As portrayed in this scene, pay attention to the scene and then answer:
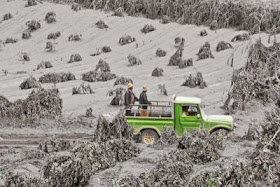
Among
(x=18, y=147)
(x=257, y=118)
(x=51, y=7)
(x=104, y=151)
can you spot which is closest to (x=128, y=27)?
(x=51, y=7)

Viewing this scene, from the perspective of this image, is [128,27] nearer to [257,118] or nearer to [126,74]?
[126,74]

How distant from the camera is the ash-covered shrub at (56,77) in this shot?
75.5 feet

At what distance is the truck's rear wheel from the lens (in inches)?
535

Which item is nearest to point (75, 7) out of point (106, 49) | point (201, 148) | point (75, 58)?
point (106, 49)

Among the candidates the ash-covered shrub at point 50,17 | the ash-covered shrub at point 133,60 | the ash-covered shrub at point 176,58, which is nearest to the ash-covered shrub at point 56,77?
the ash-covered shrub at point 133,60

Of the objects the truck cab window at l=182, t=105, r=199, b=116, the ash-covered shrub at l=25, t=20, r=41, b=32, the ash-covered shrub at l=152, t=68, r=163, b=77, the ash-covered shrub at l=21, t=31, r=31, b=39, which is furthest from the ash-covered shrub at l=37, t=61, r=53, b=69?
the truck cab window at l=182, t=105, r=199, b=116

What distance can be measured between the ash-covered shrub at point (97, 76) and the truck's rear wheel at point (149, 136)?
388 inches

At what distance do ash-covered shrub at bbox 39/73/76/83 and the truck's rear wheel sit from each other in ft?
34.2

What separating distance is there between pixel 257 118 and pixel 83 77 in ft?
32.5

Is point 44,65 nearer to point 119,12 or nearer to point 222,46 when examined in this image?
point 119,12

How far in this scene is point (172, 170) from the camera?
9984mm

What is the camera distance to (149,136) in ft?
44.9

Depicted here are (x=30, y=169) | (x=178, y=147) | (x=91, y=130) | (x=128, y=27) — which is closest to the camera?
(x=30, y=169)

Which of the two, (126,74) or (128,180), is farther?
(126,74)
